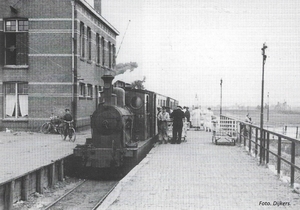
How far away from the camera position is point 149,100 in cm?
1571

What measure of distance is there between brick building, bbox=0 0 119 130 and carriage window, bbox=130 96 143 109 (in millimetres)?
8643

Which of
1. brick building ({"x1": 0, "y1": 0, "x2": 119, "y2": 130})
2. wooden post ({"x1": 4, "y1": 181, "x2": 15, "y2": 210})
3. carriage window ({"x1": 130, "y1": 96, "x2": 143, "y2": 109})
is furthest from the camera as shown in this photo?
brick building ({"x1": 0, "y1": 0, "x2": 119, "y2": 130})

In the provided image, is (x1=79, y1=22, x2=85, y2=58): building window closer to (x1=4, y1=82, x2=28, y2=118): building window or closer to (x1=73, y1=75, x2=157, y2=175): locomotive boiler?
(x1=4, y1=82, x2=28, y2=118): building window

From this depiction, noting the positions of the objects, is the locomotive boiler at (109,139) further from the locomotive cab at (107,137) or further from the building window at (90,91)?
the building window at (90,91)

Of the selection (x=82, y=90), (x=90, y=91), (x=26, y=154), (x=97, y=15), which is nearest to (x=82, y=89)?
(x=82, y=90)

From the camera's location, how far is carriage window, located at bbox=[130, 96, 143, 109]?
1425cm

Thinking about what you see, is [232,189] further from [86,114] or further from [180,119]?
[86,114]

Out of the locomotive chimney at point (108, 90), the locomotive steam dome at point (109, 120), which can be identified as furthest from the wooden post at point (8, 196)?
the locomotive chimney at point (108, 90)

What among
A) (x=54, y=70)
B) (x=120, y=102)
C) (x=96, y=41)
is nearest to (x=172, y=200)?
(x=120, y=102)

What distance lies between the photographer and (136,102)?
46.9 ft

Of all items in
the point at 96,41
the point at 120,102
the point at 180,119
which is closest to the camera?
the point at 120,102

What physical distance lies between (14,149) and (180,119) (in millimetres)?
6966

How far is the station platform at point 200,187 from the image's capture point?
6.68 meters

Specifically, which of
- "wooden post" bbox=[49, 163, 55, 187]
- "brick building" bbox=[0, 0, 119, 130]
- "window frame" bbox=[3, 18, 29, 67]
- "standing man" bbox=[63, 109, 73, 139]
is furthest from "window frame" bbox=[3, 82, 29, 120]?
"wooden post" bbox=[49, 163, 55, 187]
